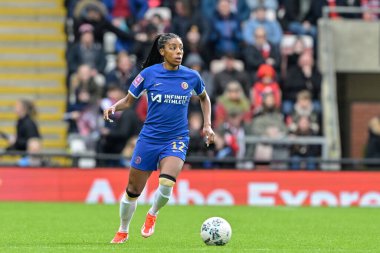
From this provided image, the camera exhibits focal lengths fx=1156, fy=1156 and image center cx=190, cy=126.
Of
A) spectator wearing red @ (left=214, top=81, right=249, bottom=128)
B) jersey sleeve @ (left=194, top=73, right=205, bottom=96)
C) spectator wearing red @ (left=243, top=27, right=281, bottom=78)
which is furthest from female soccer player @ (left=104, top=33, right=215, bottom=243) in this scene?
spectator wearing red @ (left=243, top=27, right=281, bottom=78)

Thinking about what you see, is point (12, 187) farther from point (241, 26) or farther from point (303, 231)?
point (303, 231)

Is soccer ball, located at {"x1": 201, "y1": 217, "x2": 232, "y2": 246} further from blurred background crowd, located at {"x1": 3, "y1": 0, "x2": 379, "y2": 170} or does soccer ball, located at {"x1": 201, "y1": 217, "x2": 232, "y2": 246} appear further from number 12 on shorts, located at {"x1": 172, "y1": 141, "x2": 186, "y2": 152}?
blurred background crowd, located at {"x1": 3, "y1": 0, "x2": 379, "y2": 170}

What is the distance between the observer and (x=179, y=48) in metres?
12.0

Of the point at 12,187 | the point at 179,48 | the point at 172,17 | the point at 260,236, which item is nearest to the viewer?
the point at 179,48

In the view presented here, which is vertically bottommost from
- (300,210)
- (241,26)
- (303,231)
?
(300,210)

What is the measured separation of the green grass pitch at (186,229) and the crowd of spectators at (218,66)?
180 centimetres

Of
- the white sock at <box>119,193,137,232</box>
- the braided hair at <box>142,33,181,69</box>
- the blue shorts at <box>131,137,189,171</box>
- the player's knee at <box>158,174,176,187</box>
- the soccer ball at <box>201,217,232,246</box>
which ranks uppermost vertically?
the braided hair at <box>142,33,181,69</box>

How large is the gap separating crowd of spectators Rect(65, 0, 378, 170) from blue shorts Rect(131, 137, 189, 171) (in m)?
9.67

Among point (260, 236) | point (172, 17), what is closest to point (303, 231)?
point (260, 236)

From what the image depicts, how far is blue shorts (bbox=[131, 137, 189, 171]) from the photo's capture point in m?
12.0

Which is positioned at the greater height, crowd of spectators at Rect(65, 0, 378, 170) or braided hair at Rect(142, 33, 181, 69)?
braided hair at Rect(142, 33, 181, 69)

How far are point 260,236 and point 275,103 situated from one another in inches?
360

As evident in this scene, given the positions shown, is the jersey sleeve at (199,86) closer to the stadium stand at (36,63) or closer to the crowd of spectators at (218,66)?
the crowd of spectators at (218,66)

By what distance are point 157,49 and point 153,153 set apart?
3.74ft
